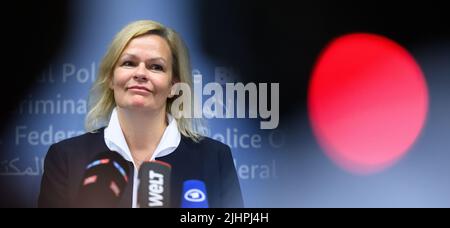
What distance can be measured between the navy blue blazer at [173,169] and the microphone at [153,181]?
12 cm

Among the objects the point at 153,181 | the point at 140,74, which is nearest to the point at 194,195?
the point at 153,181

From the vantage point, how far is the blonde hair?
3.00 metres

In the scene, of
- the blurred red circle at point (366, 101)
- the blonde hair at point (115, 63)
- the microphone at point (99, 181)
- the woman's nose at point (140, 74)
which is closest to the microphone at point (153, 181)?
the microphone at point (99, 181)

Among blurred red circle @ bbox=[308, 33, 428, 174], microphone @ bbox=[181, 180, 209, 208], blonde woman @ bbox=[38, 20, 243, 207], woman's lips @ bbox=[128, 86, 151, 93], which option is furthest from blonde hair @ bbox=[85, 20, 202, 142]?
blurred red circle @ bbox=[308, 33, 428, 174]

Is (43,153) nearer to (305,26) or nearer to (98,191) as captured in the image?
(98,191)

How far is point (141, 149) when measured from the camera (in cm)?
301

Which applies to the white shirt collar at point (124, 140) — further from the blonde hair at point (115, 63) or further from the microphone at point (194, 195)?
the microphone at point (194, 195)

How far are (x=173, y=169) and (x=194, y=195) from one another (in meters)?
0.20

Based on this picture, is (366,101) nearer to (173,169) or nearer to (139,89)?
(173,169)

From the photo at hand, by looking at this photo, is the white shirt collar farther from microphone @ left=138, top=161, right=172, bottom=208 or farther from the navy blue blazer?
microphone @ left=138, top=161, right=172, bottom=208

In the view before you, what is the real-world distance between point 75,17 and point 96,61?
9.8 inches

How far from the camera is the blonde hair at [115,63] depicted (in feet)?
9.84

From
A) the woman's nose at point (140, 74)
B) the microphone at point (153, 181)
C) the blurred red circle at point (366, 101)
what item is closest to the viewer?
the microphone at point (153, 181)

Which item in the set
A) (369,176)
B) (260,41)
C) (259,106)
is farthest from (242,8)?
(369,176)
